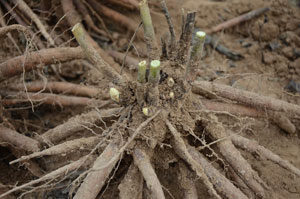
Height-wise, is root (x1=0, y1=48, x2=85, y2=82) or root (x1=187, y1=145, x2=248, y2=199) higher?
root (x1=0, y1=48, x2=85, y2=82)

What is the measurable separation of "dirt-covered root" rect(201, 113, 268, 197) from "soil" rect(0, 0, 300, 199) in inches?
3.3

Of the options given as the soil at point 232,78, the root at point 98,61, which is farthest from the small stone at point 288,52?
the root at point 98,61

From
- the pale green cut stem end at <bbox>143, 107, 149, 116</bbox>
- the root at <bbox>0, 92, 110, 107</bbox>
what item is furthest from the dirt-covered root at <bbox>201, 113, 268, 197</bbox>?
the root at <bbox>0, 92, 110, 107</bbox>

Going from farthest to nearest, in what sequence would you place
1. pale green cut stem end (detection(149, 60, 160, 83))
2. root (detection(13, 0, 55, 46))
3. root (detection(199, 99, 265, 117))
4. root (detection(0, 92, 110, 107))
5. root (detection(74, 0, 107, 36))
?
1. root (detection(74, 0, 107, 36))
2. root (detection(13, 0, 55, 46))
3. root (detection(0, 92, 110, 107))
4. root (detection(199, 99, 265, 117))
5. pale green cut stem end (detection(149, 60, 160, 83))

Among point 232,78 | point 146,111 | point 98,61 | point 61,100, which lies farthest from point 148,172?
point 232,78

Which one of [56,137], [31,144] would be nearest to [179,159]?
[56,137]

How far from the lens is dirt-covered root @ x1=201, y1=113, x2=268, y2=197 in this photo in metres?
1.38

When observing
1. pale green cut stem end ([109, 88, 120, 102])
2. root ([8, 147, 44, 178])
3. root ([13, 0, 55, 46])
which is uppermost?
root ([13, 0, 55, 46])

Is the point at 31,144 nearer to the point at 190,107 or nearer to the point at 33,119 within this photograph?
the point at 33,119

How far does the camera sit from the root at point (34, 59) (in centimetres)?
160

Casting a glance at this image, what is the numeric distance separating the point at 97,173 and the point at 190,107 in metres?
0.50

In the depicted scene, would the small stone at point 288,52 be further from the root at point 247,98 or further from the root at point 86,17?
the root at point 86,17

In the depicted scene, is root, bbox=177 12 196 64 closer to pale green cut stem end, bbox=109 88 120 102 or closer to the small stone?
pale green cut stem end, bbox=109 88 120 102

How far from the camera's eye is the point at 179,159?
4.64 feet
